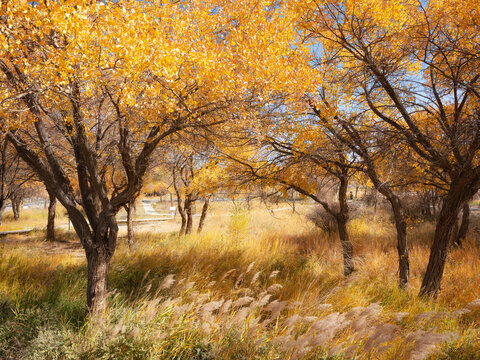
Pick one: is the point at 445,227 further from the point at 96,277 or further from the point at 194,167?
the point at 194,167

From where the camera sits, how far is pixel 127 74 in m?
2.55

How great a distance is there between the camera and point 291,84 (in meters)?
3.94

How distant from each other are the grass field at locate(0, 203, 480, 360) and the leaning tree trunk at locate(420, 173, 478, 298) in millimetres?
322

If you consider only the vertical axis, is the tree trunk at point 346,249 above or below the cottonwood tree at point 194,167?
below

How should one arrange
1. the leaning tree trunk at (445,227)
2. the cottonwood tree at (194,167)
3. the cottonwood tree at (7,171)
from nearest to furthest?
the leaning tree trunk at (445,227), the cottonwood tree at (194,167), the cottonwood tree at (7,171)

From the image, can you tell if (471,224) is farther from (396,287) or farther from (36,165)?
(36,165)

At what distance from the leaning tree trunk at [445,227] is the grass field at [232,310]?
0.32m

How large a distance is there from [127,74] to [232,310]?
3.17 m

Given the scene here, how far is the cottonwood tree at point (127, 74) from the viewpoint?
257 cm

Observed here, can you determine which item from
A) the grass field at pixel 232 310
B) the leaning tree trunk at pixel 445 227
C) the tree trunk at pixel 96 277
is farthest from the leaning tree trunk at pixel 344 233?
the tree trunk at pixel 96 277

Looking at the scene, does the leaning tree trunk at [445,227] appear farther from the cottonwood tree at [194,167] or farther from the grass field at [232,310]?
the cottonwood tree at [194,167]

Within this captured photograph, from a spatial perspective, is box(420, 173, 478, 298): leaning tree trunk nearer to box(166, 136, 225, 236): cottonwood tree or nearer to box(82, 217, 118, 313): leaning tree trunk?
box(166, 136, 225, 236): cottonwood tree

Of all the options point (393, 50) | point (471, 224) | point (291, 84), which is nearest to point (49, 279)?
point (291, 84)

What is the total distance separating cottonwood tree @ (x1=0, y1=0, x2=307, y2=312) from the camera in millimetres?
2572
